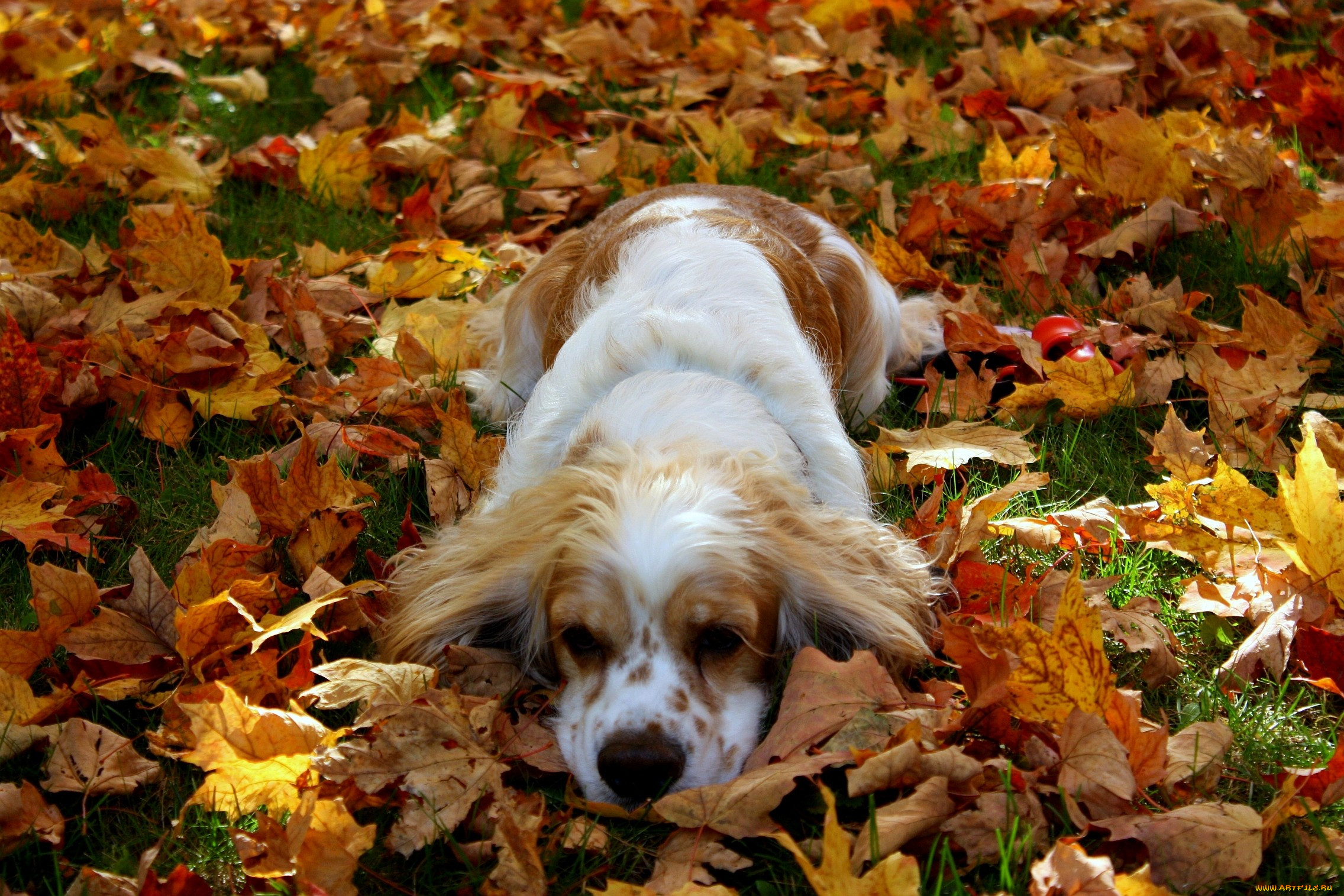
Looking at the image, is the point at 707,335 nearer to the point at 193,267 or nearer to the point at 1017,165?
the point at 193,267

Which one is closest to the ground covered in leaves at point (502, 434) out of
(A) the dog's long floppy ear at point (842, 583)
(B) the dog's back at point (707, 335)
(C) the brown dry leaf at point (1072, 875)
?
(C) the brown dry leaf at point (1072, 875)

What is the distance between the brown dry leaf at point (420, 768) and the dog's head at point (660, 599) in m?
0.25

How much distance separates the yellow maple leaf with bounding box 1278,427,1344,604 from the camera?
2605 millimetres

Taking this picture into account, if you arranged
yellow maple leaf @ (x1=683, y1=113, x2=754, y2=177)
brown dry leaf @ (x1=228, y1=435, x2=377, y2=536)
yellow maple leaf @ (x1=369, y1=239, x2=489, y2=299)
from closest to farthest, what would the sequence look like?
brown dry leaf @ (x1=228, y1=435, x2=377, y2=536) → yellow maple leaf @ (x1=369, y1=239, x2=489, y2=299) → yellow maple leaf @ (x1=683, y1=113, x2=754, y2=177)

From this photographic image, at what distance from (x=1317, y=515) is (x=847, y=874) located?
1.40 m

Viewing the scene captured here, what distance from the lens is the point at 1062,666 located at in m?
2.31

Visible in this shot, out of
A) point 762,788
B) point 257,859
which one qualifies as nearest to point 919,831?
point 762,788

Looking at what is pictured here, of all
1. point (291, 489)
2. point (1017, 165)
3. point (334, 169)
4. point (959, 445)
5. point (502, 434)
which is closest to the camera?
point (291, 489)

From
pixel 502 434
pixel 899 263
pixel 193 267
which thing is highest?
pixel 193 267

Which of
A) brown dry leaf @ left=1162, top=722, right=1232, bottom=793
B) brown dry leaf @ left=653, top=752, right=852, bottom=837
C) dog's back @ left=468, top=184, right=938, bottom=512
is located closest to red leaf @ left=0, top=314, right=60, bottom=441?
dog's back @ left=468, top=184, right=938, bottom=512

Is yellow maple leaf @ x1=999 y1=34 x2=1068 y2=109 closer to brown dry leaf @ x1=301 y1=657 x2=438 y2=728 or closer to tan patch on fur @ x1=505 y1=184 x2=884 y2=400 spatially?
tan patch on fur @ x1=505 y1=184 x2=884 y2=400

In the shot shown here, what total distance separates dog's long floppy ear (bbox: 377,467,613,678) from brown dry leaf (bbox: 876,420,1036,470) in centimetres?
111

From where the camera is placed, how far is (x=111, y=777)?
2.44 meters

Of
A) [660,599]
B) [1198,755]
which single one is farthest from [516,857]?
[1198,755]
